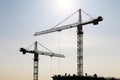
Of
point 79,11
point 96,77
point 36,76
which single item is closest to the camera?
point 96,77

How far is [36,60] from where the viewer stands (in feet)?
617

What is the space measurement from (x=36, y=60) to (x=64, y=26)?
35.3 m

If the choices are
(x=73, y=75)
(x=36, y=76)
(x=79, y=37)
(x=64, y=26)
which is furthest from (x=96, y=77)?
(x=36, y=76)

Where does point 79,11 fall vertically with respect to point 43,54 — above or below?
above

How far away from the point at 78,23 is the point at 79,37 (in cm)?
992

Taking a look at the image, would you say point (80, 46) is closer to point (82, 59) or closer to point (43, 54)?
point (82, 59)

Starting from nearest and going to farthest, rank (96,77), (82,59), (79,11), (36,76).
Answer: (96,77), (82,59), (79,11), (36,76)

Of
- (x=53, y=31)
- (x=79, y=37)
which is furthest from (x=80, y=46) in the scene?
(x=53, y=31)

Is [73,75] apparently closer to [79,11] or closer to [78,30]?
[78,30]

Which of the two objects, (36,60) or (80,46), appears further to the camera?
(36,60)

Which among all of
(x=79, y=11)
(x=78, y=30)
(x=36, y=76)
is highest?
(x=79, y=11)

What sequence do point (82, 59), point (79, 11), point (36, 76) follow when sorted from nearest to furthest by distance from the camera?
point (82, 59)
point (79, 11)
point (36, 76)

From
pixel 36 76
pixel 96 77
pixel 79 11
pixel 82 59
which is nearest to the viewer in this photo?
pixel 96 77

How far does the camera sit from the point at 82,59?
15188cm
